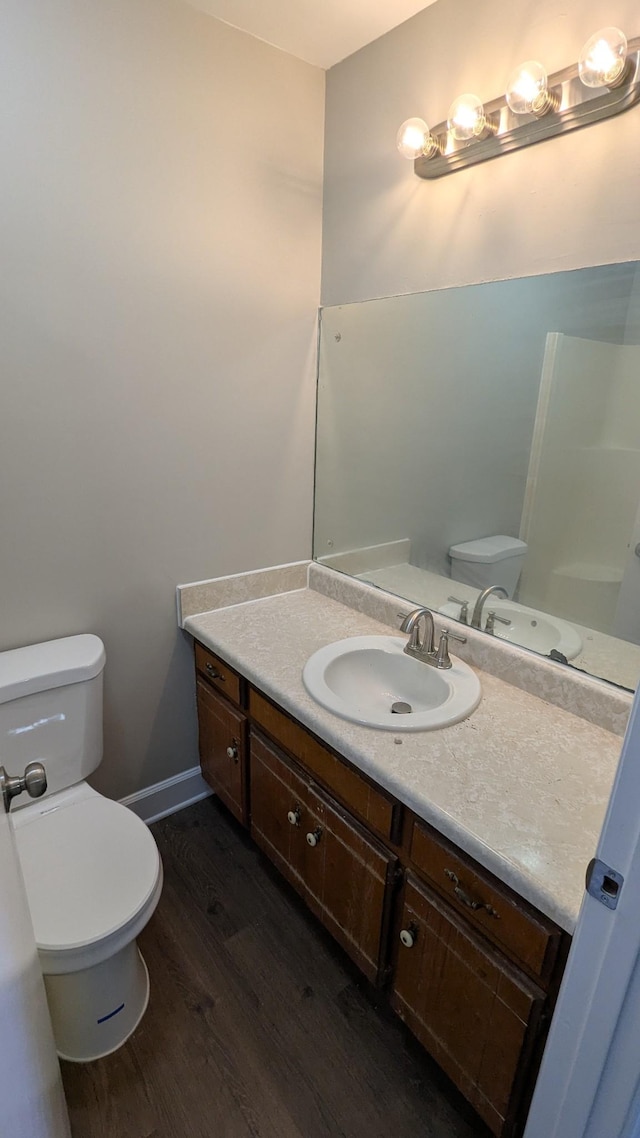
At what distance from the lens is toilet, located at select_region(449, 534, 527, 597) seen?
1470 mm

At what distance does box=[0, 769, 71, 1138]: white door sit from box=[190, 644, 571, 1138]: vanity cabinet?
0.65m

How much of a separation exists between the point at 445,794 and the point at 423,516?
94 cm

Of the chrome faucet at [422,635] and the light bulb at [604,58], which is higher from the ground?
the light bulb at [604,58]

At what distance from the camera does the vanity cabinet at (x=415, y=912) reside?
0.93 meters

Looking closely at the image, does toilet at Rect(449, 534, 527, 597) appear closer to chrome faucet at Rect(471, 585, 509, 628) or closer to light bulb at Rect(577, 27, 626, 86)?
chrome faucet at Rect(471, 585, 509, 628)

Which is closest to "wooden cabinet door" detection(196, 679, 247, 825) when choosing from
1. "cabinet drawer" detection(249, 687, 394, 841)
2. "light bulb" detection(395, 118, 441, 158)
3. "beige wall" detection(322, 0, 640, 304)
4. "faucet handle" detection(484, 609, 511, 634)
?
"cabinet drawer" detection(249, 687, 394, 841)

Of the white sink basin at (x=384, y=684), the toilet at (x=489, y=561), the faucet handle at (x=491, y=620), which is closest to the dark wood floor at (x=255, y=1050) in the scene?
the white sink basin at (x=384, y=684)

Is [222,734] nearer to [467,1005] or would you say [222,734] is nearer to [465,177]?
[467,1005]

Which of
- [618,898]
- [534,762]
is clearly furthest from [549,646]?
[618,898]

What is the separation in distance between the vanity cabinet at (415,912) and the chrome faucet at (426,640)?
390 millimetres

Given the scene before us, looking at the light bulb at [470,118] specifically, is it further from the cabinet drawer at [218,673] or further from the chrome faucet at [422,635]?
the cabinet drawer at [218,673]

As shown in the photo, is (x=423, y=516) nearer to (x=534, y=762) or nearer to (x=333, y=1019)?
(x=534, y=762)

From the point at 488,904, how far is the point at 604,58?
61.3 inches

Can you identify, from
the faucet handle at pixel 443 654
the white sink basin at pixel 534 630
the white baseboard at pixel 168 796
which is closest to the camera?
the white sink basin at pixel 534 630
